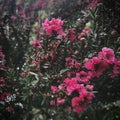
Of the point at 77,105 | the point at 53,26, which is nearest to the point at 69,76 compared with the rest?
the point at 77,105

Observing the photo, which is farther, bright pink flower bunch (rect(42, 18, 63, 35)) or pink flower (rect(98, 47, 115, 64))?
bright pink flower bunch (rect(42, 18, 63, 35))

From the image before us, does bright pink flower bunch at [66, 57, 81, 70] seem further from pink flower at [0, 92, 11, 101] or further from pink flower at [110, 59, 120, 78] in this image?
pink flower at [0, 92, 11, 101]

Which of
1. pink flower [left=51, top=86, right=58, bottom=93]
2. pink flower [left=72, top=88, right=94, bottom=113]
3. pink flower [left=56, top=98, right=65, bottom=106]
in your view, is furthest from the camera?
pink flower [left=51, top=86, right=58, bottom=93]

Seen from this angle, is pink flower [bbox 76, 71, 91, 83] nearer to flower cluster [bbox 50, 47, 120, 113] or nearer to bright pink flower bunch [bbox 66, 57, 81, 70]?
flower cluster [bbox 50, 47, 120, 113]

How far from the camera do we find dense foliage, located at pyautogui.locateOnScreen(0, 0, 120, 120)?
333 cm

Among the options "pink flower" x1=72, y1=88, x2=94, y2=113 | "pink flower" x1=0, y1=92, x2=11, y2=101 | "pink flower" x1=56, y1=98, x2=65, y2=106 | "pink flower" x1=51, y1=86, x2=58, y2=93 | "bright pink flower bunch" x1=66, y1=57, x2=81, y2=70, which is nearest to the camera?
"pink flower" x1=72, y1=88, x2=94, y2=113

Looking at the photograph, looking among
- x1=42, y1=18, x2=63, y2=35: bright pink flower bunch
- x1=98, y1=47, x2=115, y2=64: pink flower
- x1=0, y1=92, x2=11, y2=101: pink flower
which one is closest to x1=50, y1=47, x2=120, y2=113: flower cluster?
x1=98, y1=47, x2=115, y2=64: pink flower

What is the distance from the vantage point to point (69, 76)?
3580 millimetres

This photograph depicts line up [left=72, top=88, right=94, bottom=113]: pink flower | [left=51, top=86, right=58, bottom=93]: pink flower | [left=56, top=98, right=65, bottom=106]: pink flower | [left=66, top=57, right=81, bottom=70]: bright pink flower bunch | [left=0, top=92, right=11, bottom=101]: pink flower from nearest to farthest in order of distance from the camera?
1. [left=72, top=88, right=94, bottom=113]: pink flower
2. [left=56, top=98, right=65, bottom=106]: pink flower
3. [left=51, top=86, right=58, bottom=93]: pink flower
4. [left=66, top=57, right=81, bottom=70]: bright pink flower bunch
5. [left=0, top=92, right=11, bottom=101]: pink flower

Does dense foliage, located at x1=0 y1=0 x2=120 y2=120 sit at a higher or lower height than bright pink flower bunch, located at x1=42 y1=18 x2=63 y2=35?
lower

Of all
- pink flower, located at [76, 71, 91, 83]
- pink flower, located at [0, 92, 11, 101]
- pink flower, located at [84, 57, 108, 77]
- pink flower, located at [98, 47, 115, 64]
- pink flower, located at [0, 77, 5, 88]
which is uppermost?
pink flower, located at [98, 47, 115, 64]

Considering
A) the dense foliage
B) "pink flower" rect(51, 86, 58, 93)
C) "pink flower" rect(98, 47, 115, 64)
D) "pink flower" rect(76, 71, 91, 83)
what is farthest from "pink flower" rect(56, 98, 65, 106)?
"pink flower" rect(98, 47, 115, 64)

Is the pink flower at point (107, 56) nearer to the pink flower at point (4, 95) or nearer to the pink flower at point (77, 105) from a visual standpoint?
the pink flower at point (77, 105)

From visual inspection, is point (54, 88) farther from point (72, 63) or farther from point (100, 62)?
point (100, 62)
